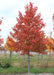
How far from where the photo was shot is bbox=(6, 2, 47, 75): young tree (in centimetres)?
1143

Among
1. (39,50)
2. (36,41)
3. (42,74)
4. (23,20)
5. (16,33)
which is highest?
(23,20)

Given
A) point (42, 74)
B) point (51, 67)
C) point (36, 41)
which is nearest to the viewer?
point (36, 41)

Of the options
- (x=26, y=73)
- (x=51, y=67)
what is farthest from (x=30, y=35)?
(x=51, y=67)

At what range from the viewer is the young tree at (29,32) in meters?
11.4

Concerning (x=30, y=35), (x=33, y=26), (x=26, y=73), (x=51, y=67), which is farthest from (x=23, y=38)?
(x=51, y=67)

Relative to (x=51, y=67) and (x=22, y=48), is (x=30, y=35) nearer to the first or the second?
(x=22, y=48)

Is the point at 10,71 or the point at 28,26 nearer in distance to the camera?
the point at 28,26

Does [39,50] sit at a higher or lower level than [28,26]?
lower

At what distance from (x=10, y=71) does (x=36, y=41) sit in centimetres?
381

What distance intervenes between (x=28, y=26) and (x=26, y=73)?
4.33 meters

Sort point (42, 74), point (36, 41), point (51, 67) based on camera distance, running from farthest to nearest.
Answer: point (51, 67), point (42, 74), point (36, 41)

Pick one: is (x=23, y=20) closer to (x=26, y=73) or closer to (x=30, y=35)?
(x=30, y=35)

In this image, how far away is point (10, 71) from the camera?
12.6m

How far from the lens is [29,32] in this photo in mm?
11469
